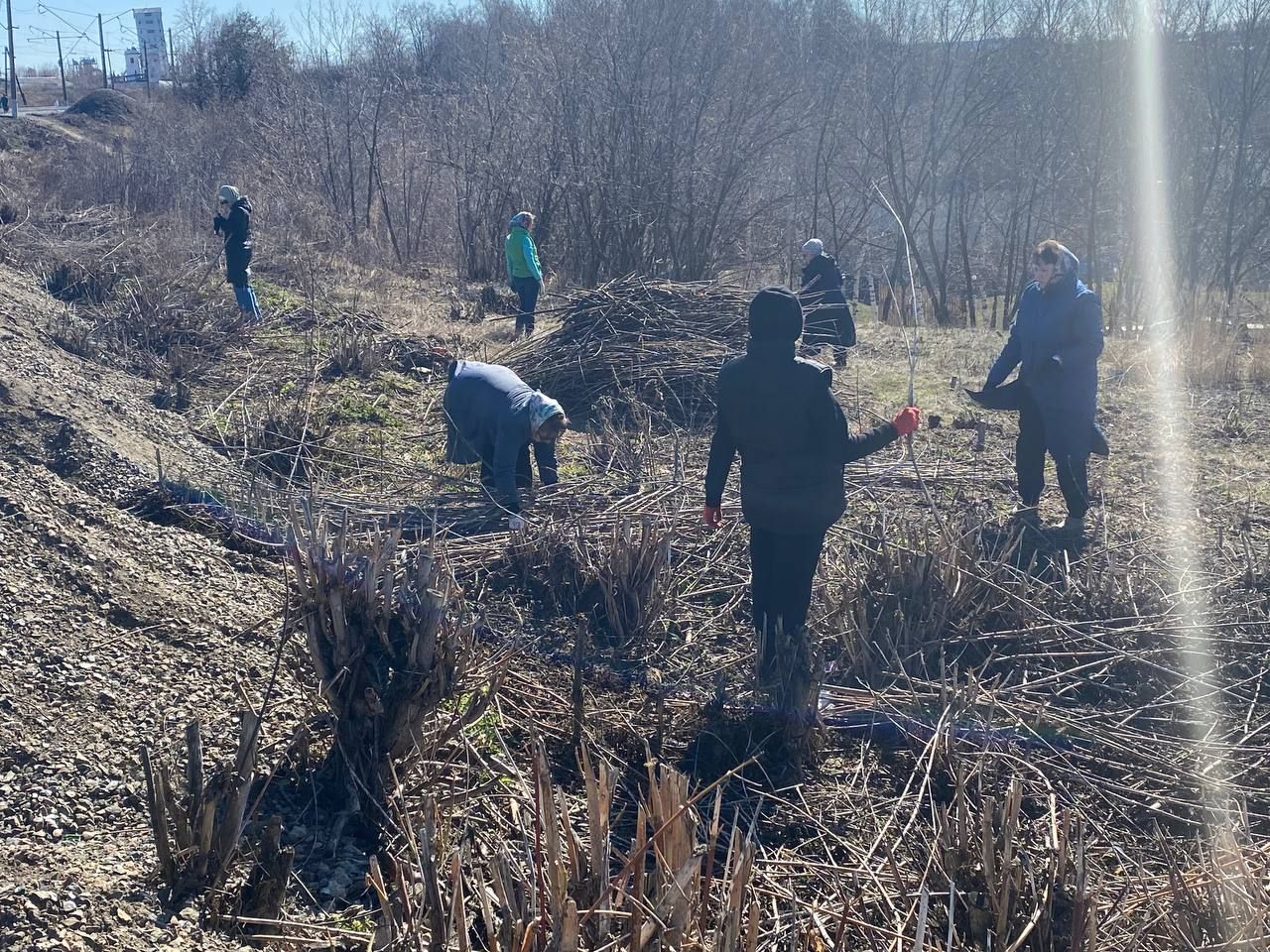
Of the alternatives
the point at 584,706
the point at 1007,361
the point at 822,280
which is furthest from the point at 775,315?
the point at 822,280

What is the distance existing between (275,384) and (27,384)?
267 cm

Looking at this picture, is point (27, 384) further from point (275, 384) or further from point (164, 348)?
point (164, 348)

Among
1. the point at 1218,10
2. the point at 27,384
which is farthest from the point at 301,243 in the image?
the point at 1218,10

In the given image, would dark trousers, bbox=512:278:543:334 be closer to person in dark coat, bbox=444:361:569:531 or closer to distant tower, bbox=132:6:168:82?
person in dark coat, bbox=444:361:569:531

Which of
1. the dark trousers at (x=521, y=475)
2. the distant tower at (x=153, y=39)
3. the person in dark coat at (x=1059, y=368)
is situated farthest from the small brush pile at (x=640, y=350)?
the distant tower at (x=153, y=39)

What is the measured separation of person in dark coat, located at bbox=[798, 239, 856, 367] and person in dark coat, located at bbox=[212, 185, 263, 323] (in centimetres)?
522

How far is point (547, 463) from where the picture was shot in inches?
231

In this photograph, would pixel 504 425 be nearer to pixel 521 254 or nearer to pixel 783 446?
pixel 783 446

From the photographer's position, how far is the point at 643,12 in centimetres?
1503

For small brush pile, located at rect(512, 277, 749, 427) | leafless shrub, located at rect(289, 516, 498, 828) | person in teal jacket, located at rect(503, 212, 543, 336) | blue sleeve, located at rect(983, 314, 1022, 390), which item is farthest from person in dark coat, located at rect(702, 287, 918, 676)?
person in teal jacket, located at rect(503, 212, 543, 336)

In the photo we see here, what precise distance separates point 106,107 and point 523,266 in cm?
2885

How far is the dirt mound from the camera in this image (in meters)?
32.9

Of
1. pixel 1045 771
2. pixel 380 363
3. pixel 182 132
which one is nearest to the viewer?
pixel 1045 771

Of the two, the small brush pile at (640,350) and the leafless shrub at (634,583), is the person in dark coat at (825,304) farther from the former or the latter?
the leafless shrub at (634,583)
